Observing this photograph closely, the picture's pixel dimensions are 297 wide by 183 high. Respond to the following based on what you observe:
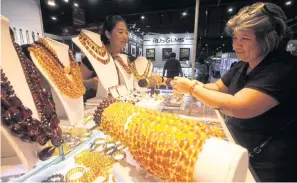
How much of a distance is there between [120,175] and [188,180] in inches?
7.5

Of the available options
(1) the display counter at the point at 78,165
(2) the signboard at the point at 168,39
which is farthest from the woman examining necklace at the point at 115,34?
(2) the signboard at the point at 168,39

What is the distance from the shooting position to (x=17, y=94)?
427mm

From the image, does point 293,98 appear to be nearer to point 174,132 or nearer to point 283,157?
point 283,157

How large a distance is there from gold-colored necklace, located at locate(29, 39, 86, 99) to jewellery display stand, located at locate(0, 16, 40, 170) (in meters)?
0.12

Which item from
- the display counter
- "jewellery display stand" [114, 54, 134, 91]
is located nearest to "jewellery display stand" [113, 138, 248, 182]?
the display counter

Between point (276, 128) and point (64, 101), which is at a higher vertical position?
point (64, 101)

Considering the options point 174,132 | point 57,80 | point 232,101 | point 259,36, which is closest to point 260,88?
point 232,101

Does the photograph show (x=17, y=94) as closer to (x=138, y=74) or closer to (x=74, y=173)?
(x=74, y=173)

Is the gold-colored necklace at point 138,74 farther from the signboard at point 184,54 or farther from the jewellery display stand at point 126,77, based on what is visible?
the signboard at point 184,54

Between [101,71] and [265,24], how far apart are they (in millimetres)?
819

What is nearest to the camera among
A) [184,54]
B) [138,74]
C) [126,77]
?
[126,77]

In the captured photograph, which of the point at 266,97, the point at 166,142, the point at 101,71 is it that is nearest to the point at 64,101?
the point at 101,71

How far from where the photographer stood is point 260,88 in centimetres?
67

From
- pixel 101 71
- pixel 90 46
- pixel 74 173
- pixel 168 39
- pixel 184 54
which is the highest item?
pixel 168 39
